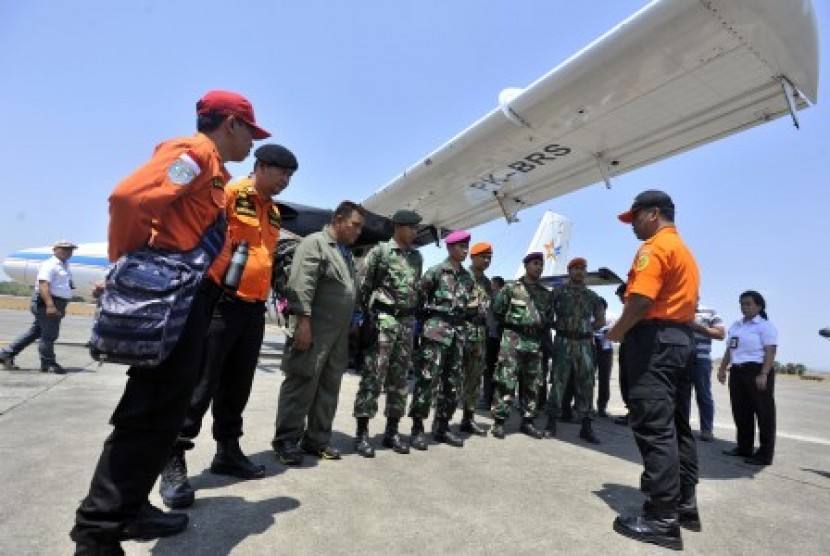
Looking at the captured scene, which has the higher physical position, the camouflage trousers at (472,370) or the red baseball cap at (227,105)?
the red baseball cap at (227,105)

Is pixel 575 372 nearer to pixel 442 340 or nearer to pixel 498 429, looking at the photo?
pixel 498 429

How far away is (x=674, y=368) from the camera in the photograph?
2.82 meters

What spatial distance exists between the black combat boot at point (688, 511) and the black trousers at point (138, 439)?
9.36 feet

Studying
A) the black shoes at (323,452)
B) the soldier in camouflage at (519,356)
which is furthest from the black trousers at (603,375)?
the black shoes at (323,452)

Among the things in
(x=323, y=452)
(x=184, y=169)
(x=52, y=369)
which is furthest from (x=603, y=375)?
(x=52, y=369)

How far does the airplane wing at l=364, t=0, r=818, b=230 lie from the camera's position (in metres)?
3.96

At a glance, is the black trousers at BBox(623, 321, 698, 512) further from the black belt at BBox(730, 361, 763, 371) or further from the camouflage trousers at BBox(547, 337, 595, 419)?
the black belt at BBox(730, 361, 763, 371)

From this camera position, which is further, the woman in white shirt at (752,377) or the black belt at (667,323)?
the woman in white shirt at (752,377)

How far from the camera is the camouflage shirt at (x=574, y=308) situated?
545 cm

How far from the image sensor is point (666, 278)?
286 cm

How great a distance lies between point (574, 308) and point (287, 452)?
3705 millimetres

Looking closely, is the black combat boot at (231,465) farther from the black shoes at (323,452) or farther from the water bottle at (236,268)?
the water bottle at (236,268)

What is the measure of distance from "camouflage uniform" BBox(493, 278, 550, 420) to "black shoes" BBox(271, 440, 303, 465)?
87.7 inches

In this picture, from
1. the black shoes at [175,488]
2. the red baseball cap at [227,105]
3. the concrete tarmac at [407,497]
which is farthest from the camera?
the black shoes at [175,488]
